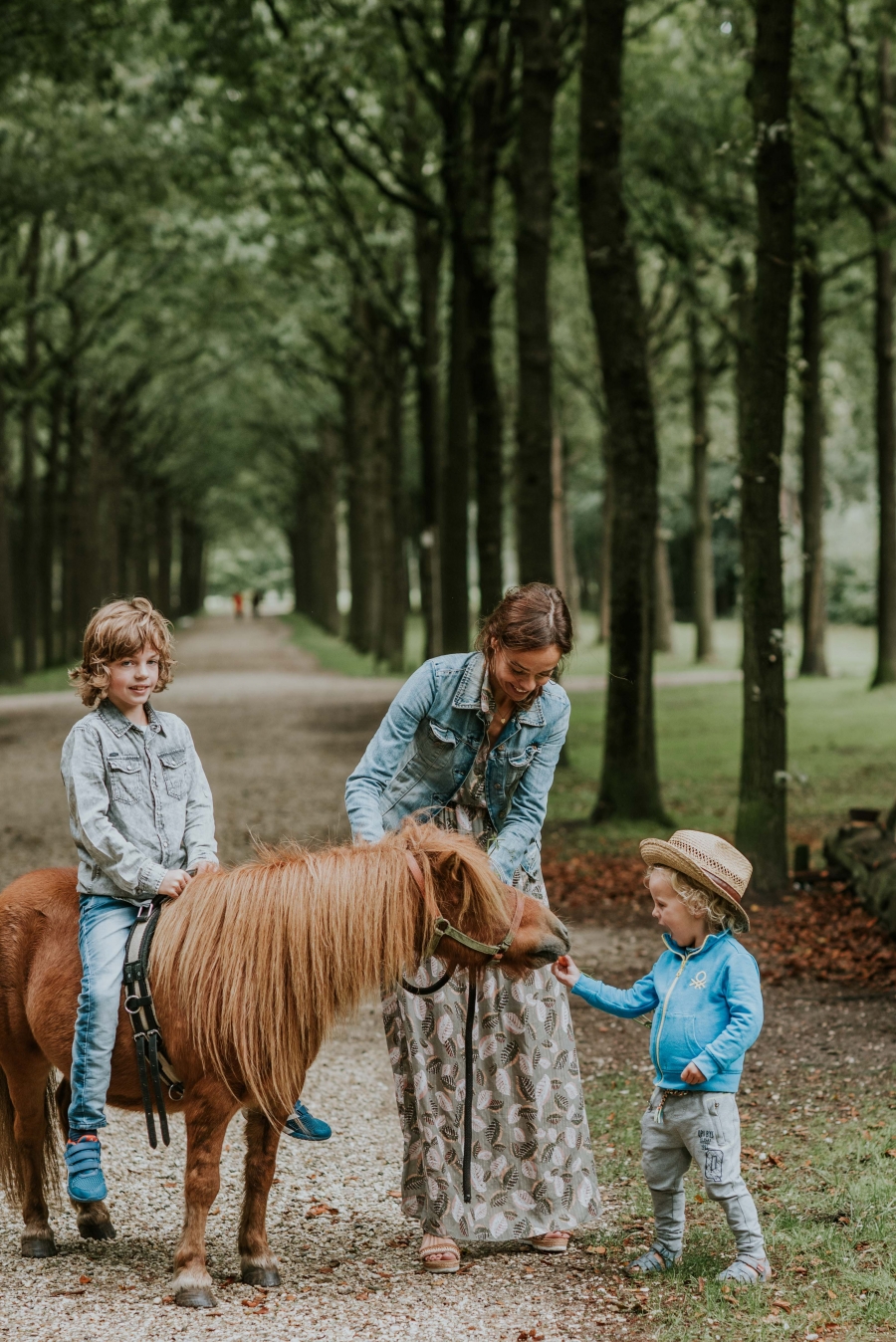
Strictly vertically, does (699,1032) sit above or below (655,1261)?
above

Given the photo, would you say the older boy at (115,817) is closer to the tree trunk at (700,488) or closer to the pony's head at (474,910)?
the pony's head at (474,910)

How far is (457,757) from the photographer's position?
165 inches

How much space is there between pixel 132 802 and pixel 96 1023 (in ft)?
2.18

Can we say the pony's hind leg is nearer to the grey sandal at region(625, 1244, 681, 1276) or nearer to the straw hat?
the grey sandal at region(625, 1244, 681, 1276)

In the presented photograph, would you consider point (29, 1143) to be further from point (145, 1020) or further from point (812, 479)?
point (812, 479)

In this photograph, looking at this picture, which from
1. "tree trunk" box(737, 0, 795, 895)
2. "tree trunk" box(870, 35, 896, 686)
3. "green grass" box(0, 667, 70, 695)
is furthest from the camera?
"green grass" box(0, 667, 70, 695)

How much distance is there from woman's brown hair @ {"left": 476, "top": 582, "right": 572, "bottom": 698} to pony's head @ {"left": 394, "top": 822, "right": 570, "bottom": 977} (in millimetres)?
618

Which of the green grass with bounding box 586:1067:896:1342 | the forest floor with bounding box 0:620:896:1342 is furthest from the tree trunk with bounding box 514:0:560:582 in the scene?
the green grass with bounding box 586:1067:896:1342

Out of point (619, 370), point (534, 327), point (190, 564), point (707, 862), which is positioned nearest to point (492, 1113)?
point (707, 862)

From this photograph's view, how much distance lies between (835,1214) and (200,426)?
50.4m

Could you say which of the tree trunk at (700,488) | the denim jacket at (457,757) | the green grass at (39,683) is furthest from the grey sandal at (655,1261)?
the green grass at (39,683)

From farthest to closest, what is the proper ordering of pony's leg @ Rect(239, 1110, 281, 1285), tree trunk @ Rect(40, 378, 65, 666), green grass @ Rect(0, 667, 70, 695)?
tree trunk @ Rect(40, 378, 65, 666) < green grass @ Rect(0, 667, 70, 695) < pony's leg @ Rect(239, 1110, 281, 1285)

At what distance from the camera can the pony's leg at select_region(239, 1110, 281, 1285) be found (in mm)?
3965

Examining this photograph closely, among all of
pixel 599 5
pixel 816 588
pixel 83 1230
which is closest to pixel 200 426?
pixel 816 588
